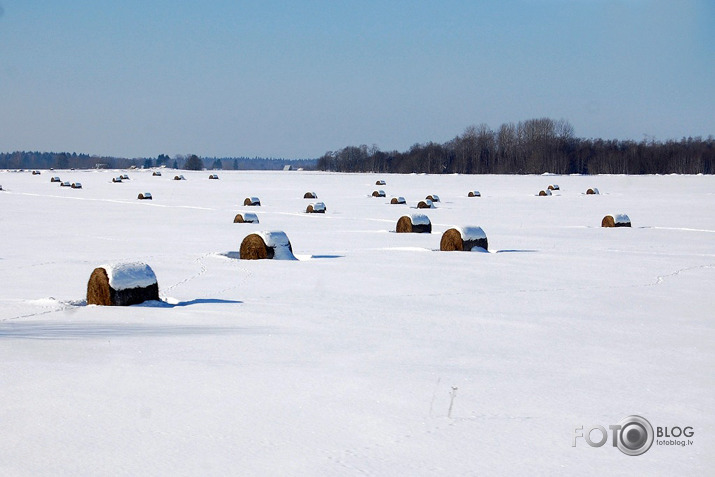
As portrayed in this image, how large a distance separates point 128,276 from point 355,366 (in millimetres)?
3726

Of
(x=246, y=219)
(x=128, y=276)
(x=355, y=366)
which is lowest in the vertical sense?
(x=246, y=219)

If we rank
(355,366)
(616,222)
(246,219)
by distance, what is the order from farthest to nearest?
(246,219) → (616,222) → (355,366)

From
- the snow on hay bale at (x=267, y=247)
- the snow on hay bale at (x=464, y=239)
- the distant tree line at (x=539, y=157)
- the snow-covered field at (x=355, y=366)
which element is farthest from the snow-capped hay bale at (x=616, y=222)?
the distant tree line at (x=539, y=157)

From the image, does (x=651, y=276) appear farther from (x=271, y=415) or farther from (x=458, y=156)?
(x=458, y=156)

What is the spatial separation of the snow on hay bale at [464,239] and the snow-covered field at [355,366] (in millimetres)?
1410

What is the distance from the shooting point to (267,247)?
14.8 metres

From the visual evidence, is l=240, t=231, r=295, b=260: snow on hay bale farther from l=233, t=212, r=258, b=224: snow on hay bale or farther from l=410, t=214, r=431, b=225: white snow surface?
l=233, t=212, r=258, b=224: snow on hay bale

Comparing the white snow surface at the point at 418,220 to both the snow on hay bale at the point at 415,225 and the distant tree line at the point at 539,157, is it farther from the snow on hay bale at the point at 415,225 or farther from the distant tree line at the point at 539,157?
the distant tree line at the point at 539,157

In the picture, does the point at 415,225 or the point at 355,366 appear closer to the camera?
the point at 355,366

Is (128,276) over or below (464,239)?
over

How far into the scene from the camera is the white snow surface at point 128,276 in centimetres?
920

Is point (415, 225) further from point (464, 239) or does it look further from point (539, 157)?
point (539, 157)

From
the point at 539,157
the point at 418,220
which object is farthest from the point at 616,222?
the point at 539,157

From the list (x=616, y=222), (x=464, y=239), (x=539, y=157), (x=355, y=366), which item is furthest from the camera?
(x=539, y=157)
